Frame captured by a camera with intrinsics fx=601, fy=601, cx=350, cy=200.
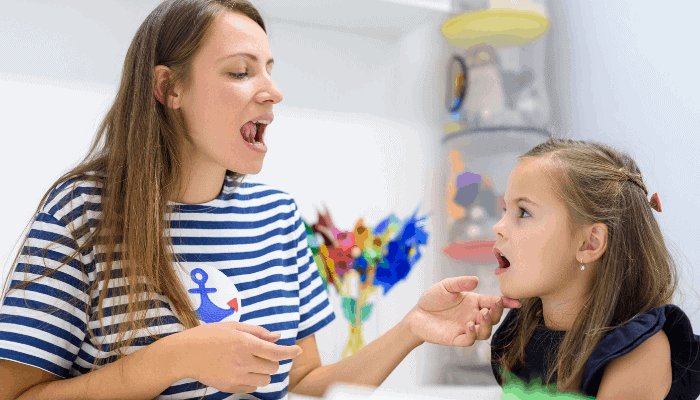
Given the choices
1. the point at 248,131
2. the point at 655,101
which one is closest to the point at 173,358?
the point at 248,131

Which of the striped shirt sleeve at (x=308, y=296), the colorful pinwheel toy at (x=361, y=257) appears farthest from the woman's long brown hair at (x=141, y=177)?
the colorful pinwheel toy at (x=361, y=257)

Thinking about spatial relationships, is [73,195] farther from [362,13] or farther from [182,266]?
[362,13]

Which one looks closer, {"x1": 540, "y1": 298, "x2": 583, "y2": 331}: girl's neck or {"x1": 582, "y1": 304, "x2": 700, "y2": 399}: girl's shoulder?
{"x1": 582, "y1": 304, "x2": 700, "y2": 399}: girl's shoulder

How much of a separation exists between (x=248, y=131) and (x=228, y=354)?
423 mm

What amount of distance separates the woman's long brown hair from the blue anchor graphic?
0.03 m

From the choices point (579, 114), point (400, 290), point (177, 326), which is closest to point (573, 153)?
point (177, 326)

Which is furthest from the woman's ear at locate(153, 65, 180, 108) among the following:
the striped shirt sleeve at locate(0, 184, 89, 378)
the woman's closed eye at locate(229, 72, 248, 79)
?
the striped shirt sleeve at locate(0, 184, 89, 378)

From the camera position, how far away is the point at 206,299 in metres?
0.98

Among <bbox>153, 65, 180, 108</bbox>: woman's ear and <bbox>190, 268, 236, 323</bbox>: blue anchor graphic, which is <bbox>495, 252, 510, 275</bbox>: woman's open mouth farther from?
<bbox>153, 65, 180, 108</bbox>: woman's ear

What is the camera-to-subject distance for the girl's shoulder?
2.68ft

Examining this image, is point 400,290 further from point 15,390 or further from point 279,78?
point 15,390

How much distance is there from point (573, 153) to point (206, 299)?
652mm

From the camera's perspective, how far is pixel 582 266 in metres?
0.95

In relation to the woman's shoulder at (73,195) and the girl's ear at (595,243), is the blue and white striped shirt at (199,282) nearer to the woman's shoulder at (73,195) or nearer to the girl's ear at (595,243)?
the woman's shoulder at (73,195)
